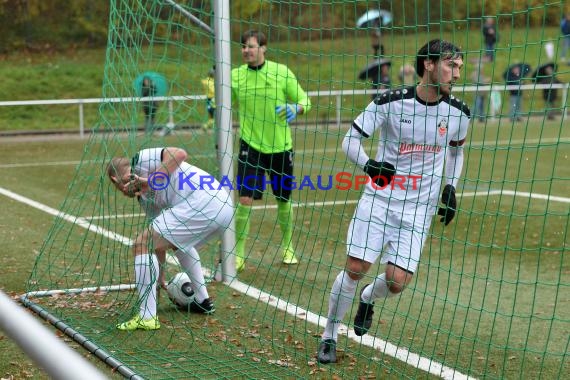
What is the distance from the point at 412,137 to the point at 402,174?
0.69 feet

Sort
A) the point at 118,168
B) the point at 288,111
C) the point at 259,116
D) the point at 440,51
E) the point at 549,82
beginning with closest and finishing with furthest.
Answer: the point at 440,51
the point at 549,82
the point at 118,168
the point at 288,111
the point at 259,116

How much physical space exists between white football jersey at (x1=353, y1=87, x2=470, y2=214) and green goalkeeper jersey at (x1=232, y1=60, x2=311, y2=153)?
2.33m

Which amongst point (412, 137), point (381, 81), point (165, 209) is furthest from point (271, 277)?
point (381, 81)

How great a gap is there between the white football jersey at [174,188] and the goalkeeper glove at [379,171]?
1.38 m

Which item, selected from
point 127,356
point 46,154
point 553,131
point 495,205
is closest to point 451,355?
point 127,356

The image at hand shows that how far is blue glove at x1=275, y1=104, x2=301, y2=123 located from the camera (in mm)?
7152

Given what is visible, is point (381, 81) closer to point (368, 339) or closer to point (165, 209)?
point (165, 209)

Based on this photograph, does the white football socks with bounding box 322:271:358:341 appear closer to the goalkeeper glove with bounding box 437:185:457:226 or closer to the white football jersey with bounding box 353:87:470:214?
the white football jersey with bounding box 353:87:470:214

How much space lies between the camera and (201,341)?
5.52 m

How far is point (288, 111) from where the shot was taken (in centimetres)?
718

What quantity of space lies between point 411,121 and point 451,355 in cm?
136

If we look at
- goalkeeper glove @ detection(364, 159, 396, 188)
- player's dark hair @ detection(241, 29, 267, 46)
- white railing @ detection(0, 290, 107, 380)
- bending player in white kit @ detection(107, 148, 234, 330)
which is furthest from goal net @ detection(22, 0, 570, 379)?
white railing @ detection(0, 290, 107, 380)

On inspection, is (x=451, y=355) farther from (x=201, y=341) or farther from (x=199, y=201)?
(x=199, y=201)

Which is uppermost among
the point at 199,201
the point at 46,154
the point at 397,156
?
the point at 397,156
